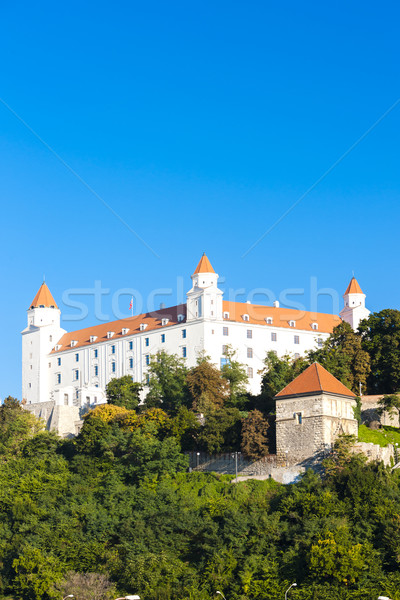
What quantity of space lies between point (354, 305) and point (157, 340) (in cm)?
2037

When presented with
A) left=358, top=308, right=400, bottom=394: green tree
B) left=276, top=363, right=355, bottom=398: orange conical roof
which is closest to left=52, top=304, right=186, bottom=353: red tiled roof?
left=358, top=308, right=400, bottom=394: green tree

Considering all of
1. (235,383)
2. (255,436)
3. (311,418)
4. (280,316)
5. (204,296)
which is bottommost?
(255,436)

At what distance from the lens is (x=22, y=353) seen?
110m

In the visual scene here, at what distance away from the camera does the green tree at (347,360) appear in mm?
70669

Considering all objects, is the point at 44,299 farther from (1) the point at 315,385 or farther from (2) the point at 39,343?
(1) the point at 315,385

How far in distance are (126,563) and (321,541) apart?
36.5ft

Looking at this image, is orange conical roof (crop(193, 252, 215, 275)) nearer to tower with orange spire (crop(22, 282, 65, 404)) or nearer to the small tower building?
tower with orange spire (crop(22, 282, 65, 404))

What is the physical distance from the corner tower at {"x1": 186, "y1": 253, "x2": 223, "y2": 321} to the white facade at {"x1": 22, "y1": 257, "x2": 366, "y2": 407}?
0.21 feet

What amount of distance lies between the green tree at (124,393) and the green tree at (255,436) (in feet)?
67.5

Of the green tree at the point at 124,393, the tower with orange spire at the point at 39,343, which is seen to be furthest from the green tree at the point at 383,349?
the tower with orange spire at the point at 39,343

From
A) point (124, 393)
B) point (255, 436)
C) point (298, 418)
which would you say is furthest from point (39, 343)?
point (298, 418)

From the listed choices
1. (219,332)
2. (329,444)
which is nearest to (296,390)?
(329,444)

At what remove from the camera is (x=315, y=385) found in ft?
204

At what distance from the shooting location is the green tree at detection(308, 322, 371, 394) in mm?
70669
